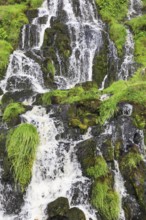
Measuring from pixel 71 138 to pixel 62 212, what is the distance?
3.19 metres

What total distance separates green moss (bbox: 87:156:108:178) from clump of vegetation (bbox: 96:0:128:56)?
11.1 m

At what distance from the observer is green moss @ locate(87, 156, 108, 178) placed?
32.6ft

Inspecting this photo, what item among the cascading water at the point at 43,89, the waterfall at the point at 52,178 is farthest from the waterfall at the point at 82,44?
the waterfall at the point at 52,178

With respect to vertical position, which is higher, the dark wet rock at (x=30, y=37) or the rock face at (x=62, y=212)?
the dark wet rock at (x=30, y=37)

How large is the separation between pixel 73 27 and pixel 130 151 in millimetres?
12477

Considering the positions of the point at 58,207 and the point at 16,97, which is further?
the point at 16,97

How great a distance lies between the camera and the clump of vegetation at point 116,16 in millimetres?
20844

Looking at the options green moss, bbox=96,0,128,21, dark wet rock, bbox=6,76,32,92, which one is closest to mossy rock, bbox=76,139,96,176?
dark wet rock, bbox=6,76,32,92

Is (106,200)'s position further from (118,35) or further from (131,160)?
(118,35)

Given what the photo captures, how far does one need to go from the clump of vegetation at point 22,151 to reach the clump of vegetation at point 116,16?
11141 mm

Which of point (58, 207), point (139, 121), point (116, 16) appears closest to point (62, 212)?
point (58, 207)

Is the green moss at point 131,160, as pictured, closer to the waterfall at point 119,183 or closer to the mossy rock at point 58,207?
the waterfall at point 119,183

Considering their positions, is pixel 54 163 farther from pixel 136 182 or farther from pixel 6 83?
pixel 6 83

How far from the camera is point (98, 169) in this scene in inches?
392
